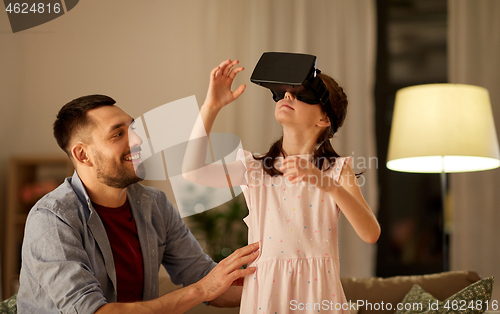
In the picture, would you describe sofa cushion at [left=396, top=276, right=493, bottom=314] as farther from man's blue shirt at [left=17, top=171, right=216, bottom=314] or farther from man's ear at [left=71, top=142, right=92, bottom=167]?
man's ear at [left=71, top=142, right=92, bottom=167]

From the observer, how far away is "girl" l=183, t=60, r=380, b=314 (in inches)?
37.4

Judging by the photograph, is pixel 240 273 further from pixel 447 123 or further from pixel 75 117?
pixel 447 123

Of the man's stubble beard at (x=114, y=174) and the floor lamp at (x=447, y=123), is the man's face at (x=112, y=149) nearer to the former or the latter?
the man's stubble beard at (x=114, y=174)

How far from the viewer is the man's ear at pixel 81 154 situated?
4.13 feet

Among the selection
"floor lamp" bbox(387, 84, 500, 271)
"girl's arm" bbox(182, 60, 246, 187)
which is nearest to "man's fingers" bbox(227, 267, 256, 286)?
"girl's arm" bbox(182, 60, 246, 187)

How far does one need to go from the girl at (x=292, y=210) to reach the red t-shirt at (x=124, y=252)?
15.7 inches

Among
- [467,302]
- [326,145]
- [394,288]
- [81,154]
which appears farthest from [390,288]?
[81,154]

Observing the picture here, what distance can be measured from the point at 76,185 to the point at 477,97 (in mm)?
1637

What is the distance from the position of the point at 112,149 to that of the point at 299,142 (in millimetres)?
581

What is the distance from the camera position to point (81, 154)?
127 centimetres

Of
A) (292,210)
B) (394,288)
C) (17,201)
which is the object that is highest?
(292,210)

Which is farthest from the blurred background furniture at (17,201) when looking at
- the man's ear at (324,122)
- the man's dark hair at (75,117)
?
the man's ear at (324,122)

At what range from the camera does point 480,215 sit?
2.63 metres

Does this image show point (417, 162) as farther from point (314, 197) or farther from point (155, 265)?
point (155, 265)
